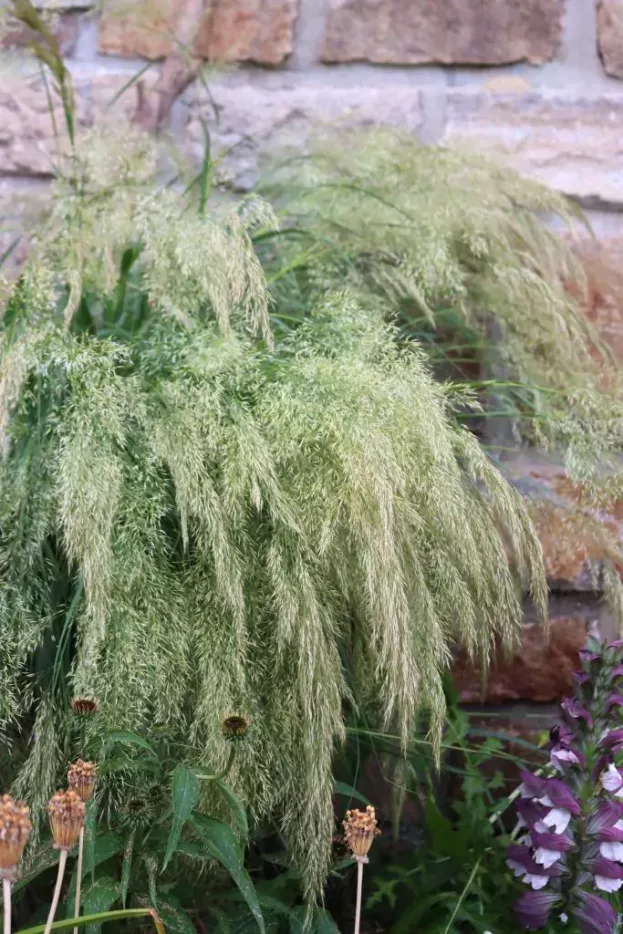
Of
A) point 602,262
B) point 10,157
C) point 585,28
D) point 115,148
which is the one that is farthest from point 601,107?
point 10,157

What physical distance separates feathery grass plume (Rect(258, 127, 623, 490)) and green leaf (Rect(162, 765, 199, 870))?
18.6 inches

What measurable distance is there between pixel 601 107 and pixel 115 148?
25.7 inches

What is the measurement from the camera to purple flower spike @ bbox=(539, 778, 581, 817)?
0.69m

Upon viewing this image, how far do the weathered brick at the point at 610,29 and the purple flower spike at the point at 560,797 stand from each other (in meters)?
0.96

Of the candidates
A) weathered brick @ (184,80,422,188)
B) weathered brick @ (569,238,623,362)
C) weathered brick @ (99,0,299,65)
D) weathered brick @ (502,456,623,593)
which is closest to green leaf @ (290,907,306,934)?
weathered brick @ (502,456,623,593)

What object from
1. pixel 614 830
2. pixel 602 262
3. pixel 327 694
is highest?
pixel 602 262

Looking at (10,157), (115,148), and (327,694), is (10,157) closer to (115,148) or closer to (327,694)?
(115,148)

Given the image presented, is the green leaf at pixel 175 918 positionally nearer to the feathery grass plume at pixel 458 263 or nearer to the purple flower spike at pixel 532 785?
the purple flower spike at pixel 532 785

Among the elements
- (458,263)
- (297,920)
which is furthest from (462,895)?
(458,263)

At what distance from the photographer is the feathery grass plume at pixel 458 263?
901 mm

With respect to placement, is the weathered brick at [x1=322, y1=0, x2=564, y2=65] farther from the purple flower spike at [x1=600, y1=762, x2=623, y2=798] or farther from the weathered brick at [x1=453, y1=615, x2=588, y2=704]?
the purple flower spike at [x1=600, y1=762, x2=623, y2=798]

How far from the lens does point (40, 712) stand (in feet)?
2.15

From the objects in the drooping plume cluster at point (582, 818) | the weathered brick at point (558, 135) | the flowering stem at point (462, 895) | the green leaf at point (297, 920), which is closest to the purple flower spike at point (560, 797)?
the drooping plume cluster at point (582, 818)

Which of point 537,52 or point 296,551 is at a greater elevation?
point 537,52
